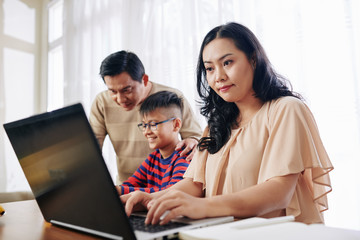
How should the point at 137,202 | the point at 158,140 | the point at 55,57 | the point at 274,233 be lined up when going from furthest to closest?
1. the point at 55,57
2. the point at 158,140
3. the point at 137,202
4. the point at 274,233

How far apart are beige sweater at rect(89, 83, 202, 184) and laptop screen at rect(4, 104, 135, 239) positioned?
1.17 metres

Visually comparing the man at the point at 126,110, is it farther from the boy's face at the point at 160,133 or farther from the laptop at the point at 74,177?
the laptop at the point at 74,177

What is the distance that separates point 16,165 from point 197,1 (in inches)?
125

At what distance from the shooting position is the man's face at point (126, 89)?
1894 mm

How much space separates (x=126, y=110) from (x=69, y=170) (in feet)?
4.71

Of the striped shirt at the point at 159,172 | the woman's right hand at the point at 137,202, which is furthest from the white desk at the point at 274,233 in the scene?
the striped shirt at the point at 159,172

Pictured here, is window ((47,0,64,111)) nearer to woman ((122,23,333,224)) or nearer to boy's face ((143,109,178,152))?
boy's face ((143,109,178,152))

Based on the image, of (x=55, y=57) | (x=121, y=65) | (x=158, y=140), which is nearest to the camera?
(x=158, y=140)

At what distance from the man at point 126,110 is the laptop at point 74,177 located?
3.34 feet

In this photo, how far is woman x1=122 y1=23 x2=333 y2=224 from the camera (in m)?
0.82

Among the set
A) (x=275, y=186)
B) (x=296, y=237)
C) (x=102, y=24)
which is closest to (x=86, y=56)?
(x=102, y=24)

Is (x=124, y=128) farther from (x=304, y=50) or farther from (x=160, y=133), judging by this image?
(x=304, y=50)

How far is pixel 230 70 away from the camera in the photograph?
1.07 meters

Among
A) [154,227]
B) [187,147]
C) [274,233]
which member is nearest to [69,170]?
[154,227]
